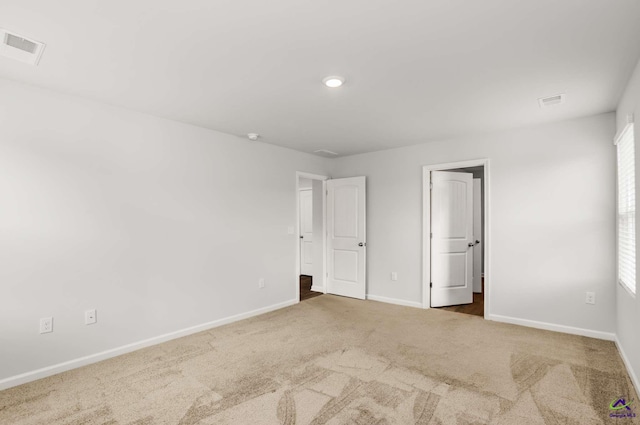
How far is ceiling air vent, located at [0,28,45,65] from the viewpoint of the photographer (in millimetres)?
2055

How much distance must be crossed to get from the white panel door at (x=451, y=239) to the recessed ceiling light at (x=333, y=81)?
2.71m

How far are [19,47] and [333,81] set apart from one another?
6.87 ft

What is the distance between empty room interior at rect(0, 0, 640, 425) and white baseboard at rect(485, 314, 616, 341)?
24 mm

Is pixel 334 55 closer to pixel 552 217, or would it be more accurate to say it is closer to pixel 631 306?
pixel 631 306

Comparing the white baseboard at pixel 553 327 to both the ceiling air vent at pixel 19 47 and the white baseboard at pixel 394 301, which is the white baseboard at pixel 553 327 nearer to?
the white baseboard at pixel 394 301

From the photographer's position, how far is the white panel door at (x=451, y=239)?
16.1ft

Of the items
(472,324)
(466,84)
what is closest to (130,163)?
(466,84)

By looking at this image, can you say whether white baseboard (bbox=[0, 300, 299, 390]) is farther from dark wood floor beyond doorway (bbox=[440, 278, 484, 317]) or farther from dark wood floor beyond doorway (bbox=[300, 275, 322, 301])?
A: dark wood floor beyond doorway (bbox=[440, 278, 484, 317])

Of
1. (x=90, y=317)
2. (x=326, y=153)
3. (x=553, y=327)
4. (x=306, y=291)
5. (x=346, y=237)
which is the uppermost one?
(x=326, y=153)

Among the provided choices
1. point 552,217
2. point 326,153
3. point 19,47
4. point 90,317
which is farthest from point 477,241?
point 19,47

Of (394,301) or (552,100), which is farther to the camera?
(394,301)

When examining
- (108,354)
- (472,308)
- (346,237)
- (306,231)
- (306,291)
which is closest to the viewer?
(108,354)

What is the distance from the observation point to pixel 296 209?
204 inches

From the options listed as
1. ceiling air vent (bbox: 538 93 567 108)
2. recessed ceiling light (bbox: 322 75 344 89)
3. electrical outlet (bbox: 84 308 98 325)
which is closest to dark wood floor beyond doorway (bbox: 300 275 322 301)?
electrical outlet (bbox: 84 308 98 325)
